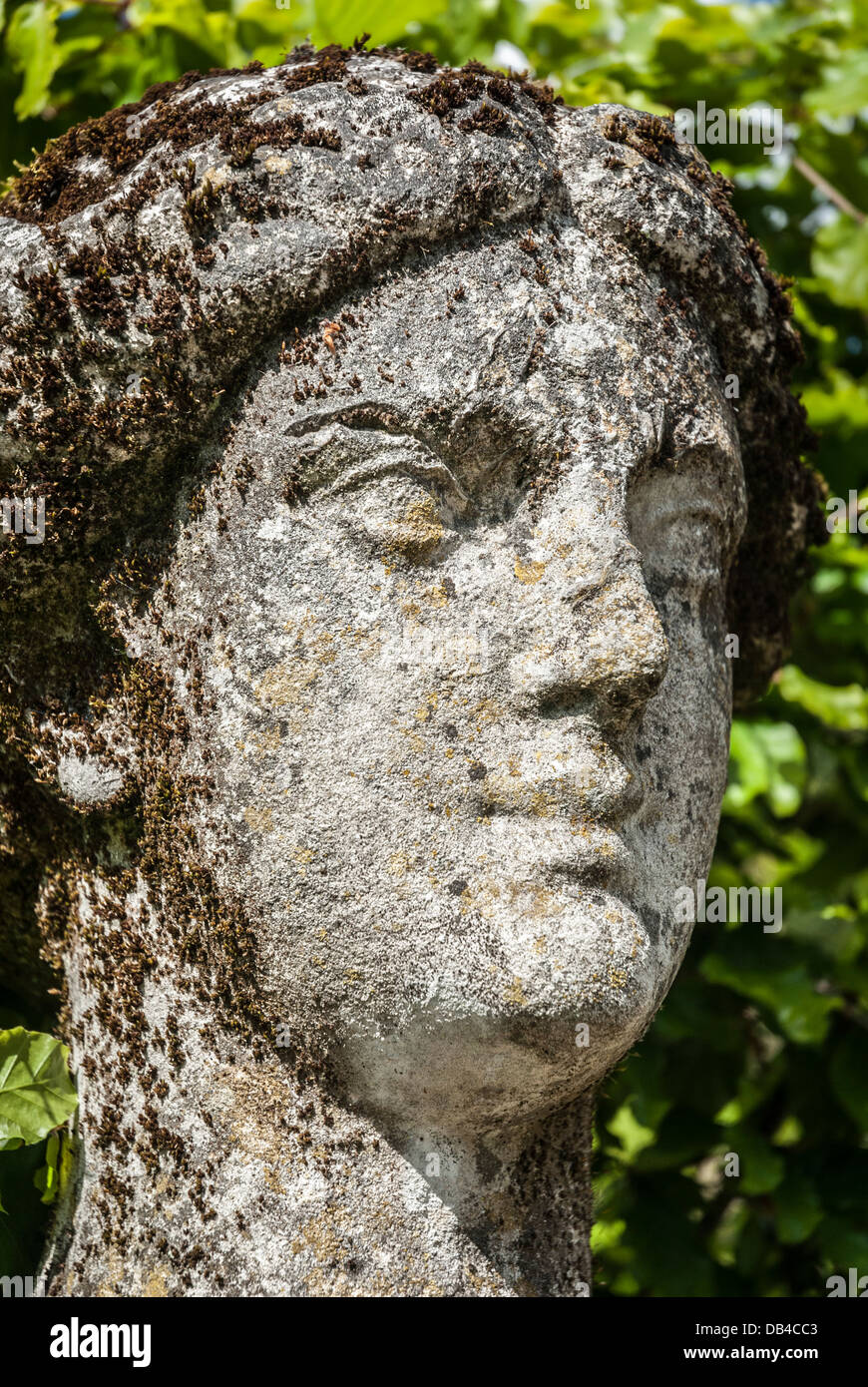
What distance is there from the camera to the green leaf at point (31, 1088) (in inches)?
78.0

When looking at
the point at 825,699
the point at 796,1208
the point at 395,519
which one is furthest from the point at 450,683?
the point at 796,1208

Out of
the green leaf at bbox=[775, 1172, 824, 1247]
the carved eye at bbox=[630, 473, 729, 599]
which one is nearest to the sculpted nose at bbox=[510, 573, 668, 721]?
the carved eye at bbox=[630, 473, 729, 599]

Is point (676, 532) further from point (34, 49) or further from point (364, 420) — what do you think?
point (34, 49)

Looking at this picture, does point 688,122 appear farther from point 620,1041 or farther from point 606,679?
point 620,1041

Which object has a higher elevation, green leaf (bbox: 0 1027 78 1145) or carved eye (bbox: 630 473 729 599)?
carved eye (bbox: 630 473 729 599)

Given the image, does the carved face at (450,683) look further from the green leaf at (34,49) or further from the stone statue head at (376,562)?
the green leaf at (34,49)

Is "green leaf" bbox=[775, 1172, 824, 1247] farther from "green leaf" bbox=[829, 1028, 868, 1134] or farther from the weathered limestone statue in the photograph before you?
the weathered limestone statue

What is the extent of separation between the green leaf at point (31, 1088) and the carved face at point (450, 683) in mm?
454

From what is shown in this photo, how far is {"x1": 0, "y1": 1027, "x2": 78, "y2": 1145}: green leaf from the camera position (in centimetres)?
198

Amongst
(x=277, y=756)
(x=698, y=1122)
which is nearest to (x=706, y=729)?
(x=277, y=756)

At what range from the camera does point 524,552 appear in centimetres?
183

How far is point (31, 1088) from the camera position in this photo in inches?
78.7

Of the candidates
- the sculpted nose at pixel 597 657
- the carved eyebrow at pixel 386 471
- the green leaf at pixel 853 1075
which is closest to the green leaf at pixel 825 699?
the green leaf at pixel 853 1075

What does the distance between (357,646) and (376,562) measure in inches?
4.8
